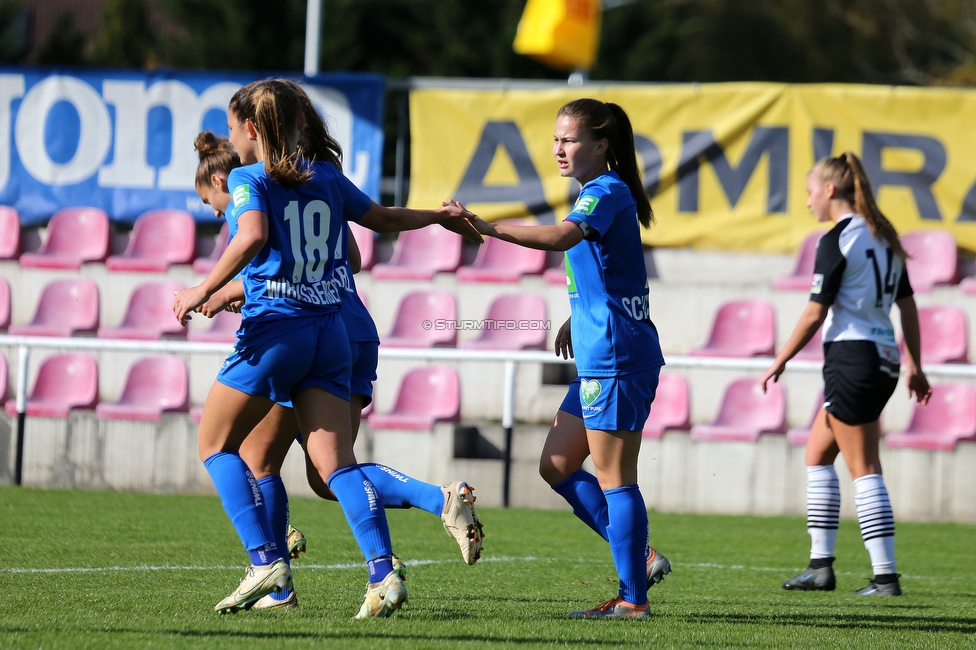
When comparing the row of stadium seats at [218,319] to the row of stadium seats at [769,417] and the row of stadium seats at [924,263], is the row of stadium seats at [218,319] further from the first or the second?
the row of stadium seats at [924,263]

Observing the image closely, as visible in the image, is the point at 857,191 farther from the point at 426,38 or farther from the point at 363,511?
the point at 426,38

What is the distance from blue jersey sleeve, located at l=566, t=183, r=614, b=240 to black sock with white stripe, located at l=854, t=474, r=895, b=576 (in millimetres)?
2014

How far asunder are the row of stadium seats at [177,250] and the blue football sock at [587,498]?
6.84 m

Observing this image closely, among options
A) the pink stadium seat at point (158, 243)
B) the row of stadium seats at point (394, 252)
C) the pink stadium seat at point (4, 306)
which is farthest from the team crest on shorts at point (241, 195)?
the pink stadium seat at point (4, 306)

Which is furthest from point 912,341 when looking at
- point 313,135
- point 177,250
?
point 177,250

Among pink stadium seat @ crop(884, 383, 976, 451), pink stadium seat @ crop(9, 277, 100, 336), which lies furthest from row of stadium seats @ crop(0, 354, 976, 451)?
pink stadium seat @ crop(9, 277, 100, 336)

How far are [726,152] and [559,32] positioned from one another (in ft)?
8.59

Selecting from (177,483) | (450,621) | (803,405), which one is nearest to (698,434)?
(803,405)

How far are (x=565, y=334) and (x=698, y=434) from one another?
4695mm

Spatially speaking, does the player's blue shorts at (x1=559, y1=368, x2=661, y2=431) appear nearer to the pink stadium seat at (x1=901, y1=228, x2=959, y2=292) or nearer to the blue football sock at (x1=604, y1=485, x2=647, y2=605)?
the blue football sock at (x1=604, y1=485, x2=647, y2=605)

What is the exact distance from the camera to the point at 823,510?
5.55 meters

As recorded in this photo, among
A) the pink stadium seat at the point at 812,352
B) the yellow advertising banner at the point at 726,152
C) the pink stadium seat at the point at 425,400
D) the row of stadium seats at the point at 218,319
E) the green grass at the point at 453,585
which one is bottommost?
the green grass at the point at 453,585

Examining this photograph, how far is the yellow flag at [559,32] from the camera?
43.2ft

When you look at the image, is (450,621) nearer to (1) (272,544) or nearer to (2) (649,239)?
(1) (272,544)
